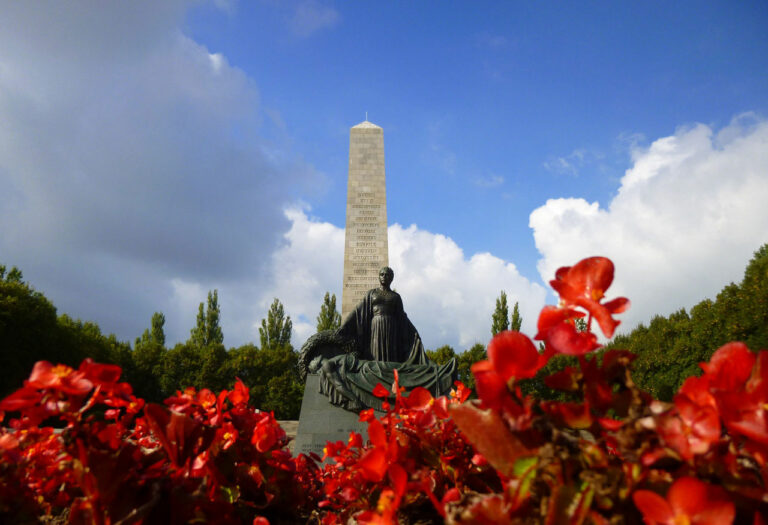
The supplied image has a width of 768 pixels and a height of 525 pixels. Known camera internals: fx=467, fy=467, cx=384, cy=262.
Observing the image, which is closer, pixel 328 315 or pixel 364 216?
pixel 364 216

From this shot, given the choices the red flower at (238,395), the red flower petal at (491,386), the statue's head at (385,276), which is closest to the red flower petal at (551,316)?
the red flower petal at (491,386)

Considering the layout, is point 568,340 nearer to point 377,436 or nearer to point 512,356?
point 512,356

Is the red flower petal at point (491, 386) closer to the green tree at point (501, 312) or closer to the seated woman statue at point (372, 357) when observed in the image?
the seated woman statue at point (372, 357)

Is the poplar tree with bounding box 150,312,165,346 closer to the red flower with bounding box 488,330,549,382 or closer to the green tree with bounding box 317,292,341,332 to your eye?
the green tree with bounding box 317,292,341,332

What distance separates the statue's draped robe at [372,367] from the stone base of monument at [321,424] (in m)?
0.16

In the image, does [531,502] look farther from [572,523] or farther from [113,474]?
[113,474]

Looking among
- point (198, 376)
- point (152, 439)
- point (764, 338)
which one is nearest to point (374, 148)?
point (198, 376)

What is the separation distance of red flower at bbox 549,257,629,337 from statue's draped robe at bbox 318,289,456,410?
562 centimetres

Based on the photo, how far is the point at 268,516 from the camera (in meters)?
1.13

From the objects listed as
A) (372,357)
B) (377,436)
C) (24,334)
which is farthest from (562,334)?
(24,334)

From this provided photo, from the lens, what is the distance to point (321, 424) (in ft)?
22.0

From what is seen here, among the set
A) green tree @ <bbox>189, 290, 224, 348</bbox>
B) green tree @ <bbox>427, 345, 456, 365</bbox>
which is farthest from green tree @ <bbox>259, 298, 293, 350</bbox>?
green tree @ <bbox>427, 345, 456, 365</bbox>

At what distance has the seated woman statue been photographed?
6.56 meters

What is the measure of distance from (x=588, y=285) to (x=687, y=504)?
1.02 ft
